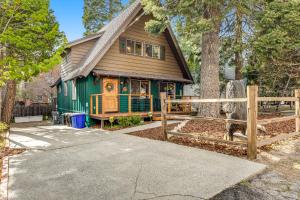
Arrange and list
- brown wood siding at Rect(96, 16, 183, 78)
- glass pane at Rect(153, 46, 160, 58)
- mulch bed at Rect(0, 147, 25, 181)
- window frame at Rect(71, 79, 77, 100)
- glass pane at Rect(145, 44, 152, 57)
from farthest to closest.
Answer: glass pane at Rect(153, 46, 160, 58) < glass pane at Rect(145, 44, 152, 57) < window frame at Rect(71, 79, 77, 100) < brown wood siding at Rect(96, 16, 183, 78) < mulch bed at Rect(0, 147, 25, 181)

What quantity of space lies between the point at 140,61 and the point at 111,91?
3184 millimetres

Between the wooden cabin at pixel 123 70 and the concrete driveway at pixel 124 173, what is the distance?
5.34 metres

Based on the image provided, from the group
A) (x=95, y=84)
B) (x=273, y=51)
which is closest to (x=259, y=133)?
(x=273, y=51)

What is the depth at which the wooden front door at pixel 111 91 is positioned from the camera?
11919 millimetres

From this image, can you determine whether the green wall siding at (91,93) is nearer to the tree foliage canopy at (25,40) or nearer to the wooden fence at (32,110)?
the tree foliage canopy at (25,40)

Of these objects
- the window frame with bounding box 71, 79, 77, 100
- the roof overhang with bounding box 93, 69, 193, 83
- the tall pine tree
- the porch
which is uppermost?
the tall pine tree

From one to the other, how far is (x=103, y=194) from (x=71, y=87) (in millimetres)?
12921

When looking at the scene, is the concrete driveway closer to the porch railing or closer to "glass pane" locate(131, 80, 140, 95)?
the porch railing

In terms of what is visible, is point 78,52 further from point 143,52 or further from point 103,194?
point 103,194

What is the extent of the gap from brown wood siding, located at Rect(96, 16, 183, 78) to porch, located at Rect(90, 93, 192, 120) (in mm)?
1911

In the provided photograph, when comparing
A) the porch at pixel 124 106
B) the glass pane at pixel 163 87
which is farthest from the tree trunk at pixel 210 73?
the glass pane at pixel 163 87

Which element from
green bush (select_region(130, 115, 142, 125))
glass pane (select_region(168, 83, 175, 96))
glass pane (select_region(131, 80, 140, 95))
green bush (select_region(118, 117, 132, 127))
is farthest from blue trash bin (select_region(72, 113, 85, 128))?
glass pane (select_region(168, 83, 175, 96))

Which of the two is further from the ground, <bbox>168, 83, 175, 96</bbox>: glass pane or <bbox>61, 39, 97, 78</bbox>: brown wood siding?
<bbox>61, 39, 97, 78</bbox>: brown wood siding

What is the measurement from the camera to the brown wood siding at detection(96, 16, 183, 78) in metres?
12.6
